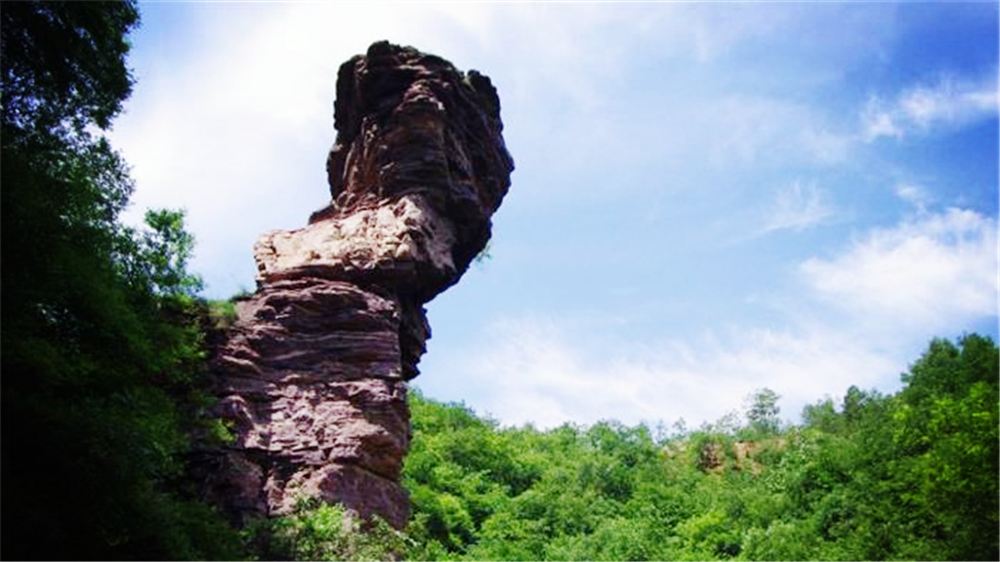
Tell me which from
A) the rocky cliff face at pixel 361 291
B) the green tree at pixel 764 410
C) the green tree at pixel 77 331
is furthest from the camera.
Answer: the green tree at pixel 764 410

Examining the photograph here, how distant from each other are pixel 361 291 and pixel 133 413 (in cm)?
751

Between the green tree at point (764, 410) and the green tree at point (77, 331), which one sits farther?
the green tree at point (764, 410)

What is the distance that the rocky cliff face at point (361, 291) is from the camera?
16.3 metres

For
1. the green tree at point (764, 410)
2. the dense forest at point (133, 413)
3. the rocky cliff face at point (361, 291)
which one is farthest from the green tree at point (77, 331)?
the green tree at point (764, 410)

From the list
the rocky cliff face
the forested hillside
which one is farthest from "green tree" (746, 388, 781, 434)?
the rocky cliff face

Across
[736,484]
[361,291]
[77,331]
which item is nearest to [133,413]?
[77,331]

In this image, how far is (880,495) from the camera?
23.8m

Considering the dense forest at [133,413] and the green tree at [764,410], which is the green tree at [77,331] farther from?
the green tree at [764,410]

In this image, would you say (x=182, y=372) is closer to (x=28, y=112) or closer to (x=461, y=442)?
A: (x=28, y=112)

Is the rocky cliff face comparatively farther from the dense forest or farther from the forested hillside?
the forested hillside

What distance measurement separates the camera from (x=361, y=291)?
1838 centimetres

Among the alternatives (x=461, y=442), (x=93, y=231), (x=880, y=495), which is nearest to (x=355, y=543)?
(x=93, y=231)

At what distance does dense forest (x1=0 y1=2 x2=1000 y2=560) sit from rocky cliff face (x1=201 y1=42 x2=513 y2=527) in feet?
2.92

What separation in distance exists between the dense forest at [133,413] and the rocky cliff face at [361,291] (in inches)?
35.1
